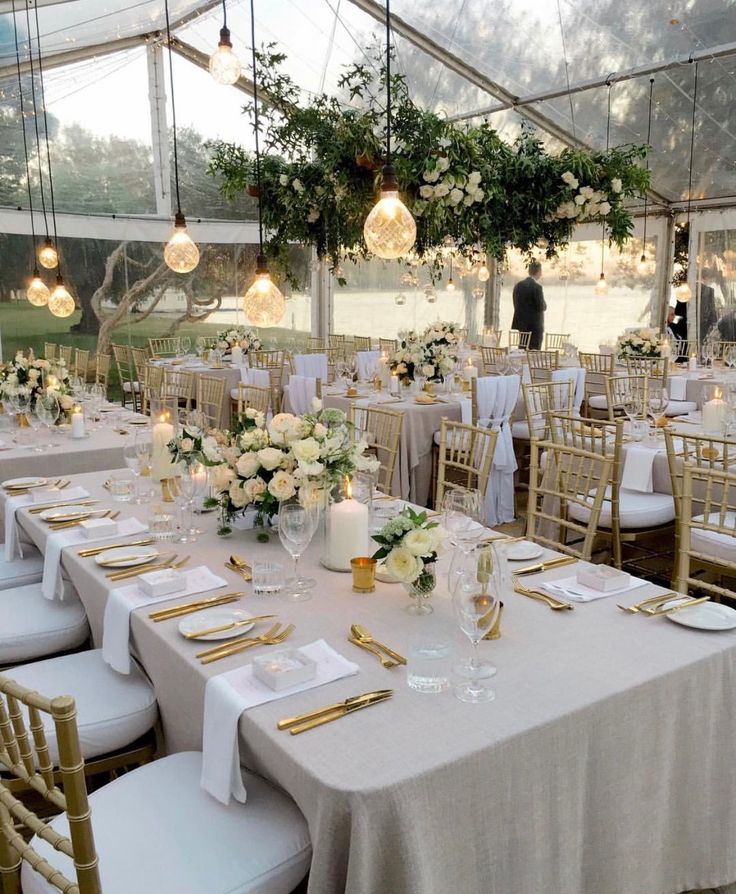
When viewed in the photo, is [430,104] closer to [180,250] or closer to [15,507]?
[180,250]

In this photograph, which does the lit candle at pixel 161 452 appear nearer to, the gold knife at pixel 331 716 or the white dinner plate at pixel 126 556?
the white dinner plate at pixel 126 556

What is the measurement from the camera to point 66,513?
3.12 meters

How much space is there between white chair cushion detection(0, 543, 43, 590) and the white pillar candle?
5.20 feet

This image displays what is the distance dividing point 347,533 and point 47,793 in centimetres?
117

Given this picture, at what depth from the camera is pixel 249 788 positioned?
Result: 1778mm

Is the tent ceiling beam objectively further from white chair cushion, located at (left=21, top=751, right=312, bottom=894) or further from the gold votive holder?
white chair cushion, located at (left=21, top=751, right=312, bottom=894)

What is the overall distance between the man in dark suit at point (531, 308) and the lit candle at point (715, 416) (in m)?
6.59

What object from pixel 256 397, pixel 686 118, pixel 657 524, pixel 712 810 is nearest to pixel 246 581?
pixel 712 810

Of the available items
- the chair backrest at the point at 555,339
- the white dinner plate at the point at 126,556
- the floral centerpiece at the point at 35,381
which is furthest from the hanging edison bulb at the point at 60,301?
the chair backrest at the point at 555,339

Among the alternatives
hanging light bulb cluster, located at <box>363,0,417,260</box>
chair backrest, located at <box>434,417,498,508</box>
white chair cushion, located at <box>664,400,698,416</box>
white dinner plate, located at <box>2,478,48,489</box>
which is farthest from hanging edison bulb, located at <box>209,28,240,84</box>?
white chair cushion, located at <box>664,400,698,416</box>

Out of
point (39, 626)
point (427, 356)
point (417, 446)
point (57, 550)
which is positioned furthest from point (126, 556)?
point (427, 356)

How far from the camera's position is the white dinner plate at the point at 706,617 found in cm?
202

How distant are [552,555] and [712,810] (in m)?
0.91

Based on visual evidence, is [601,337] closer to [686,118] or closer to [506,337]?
[506,337]
